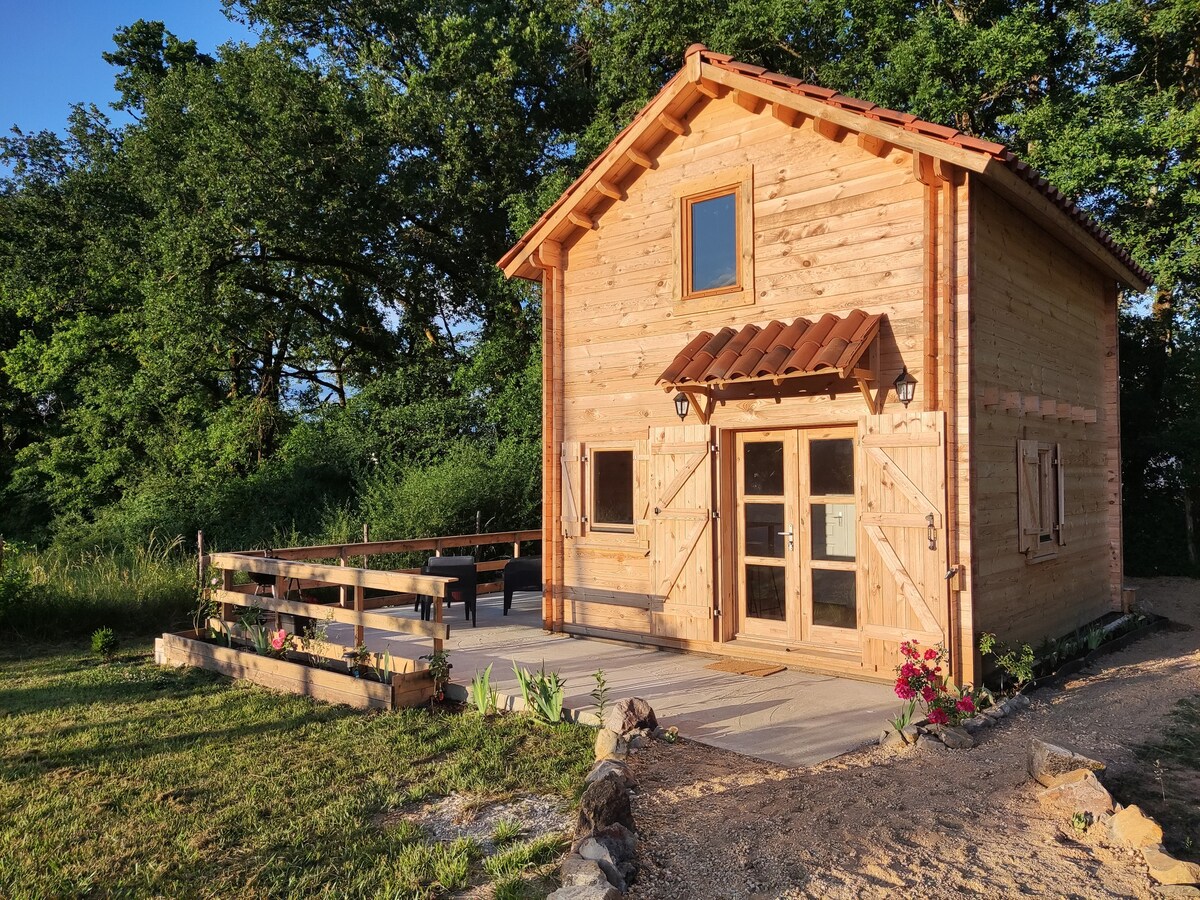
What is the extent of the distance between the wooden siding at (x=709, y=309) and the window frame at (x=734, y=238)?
0.18ft

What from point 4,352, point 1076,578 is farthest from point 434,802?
point 4,352

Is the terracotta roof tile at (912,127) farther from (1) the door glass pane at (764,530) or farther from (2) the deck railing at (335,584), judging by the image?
(2) the deck railing at (335,584)

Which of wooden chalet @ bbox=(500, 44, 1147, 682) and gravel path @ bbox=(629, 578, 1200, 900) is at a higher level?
wooden chalet @ bbox=(500, 44, 1147, 682)

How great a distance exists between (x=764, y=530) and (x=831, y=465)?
0.95m

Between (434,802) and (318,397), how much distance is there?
850 inches

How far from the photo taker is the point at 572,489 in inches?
364

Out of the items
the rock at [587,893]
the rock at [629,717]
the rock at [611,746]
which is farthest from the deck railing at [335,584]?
the rock at [587,893]

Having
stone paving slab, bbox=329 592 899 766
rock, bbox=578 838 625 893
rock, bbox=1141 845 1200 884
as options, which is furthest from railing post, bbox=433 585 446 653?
rock, bbox=1141 845 1200 884

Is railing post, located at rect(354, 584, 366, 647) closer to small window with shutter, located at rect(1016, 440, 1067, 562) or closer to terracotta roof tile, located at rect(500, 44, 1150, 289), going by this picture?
terracotta roof tile, located at rect(500, 44, 1150, 289)

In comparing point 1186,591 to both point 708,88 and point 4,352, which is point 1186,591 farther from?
point 4,352

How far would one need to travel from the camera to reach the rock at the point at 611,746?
5050 millimetres

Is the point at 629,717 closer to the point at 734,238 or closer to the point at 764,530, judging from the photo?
the point at 764,530

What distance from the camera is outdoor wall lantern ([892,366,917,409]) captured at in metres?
6.78

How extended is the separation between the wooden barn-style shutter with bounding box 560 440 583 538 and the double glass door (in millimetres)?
1894
